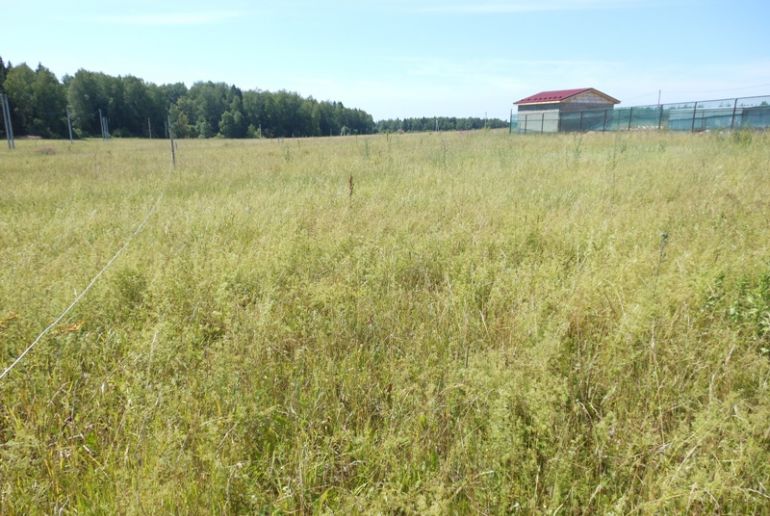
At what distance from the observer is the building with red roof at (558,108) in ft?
102

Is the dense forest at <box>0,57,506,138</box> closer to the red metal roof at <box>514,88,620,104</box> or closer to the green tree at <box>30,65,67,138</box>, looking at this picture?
the green tree at <box>30,65,67,138</box>

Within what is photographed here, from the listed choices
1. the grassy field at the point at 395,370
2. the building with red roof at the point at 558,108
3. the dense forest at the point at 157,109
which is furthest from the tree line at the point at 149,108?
the grassy field at the point at 395,370

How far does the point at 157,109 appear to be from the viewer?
80.8 metres

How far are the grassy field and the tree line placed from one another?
115ft

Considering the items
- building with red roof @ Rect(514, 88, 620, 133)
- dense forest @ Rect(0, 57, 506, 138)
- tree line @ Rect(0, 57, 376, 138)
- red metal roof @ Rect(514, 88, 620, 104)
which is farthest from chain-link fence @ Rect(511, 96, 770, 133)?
tree line @ Rect(0, 57, 376, 138)

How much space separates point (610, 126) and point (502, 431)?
32041 mm

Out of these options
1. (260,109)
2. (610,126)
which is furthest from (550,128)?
(260,109)

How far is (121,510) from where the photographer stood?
1.47 metres

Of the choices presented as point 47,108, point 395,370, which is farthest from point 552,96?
point 47,108

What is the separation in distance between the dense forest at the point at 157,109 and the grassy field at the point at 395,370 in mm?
30653

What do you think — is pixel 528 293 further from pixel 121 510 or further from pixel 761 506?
pixel 121 510

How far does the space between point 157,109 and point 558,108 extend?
74.5 metres

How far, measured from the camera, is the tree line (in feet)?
197

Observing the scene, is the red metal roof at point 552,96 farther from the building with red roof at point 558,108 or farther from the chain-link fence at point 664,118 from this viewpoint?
the chain-link fence at point 664,118
